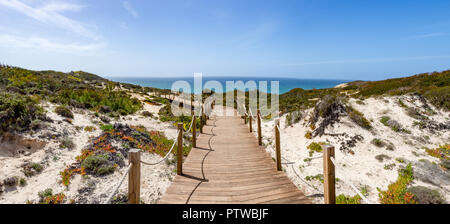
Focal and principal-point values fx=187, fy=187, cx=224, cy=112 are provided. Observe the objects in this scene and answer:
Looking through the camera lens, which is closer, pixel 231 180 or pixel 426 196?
pixel 426 196

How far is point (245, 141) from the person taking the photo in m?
8.54

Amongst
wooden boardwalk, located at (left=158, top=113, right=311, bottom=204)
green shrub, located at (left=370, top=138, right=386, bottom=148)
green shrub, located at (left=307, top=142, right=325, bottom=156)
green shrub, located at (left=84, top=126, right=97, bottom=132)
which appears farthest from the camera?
green shrub, located at (left=84, top=126, right=97, bottom=132)

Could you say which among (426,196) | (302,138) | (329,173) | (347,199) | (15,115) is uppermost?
(15,115)

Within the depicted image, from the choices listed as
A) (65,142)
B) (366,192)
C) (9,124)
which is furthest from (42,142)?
(366,192)

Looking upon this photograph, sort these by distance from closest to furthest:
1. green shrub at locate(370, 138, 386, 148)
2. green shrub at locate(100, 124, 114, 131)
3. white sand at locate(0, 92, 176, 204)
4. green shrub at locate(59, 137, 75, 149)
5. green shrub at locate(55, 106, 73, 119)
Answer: white sand at locate(0, 92, 176, 204) → green shrub at locate(59, 137, 75, 149) → green shrub at locate(370, 138, 386, 148) → green shrub at locate(100, 124, 114, 131) → green shrub at locate(55, 106, 73, 119)

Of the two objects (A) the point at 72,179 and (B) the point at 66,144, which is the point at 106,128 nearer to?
(B) the point at 66,144

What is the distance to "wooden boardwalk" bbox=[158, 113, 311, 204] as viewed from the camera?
4008 millimetres

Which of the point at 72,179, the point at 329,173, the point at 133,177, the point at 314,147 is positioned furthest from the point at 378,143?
the point at 72,179

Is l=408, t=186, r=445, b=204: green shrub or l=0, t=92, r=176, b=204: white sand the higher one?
l=0, t=92, r=176, b=204: white sand

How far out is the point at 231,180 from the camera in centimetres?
487

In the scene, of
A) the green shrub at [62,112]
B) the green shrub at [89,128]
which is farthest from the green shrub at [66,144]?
the green shrub at [62,112]

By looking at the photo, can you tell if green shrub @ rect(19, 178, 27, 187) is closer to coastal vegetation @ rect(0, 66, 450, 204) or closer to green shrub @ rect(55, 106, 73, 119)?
coastal vegetation @ rect(0, 66, 450, 204)

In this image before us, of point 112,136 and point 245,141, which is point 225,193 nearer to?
point 245,141

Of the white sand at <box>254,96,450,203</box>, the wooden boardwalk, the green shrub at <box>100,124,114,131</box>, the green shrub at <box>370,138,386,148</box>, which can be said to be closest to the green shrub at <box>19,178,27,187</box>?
the green shrub at <box>100,124,114,131</box>
